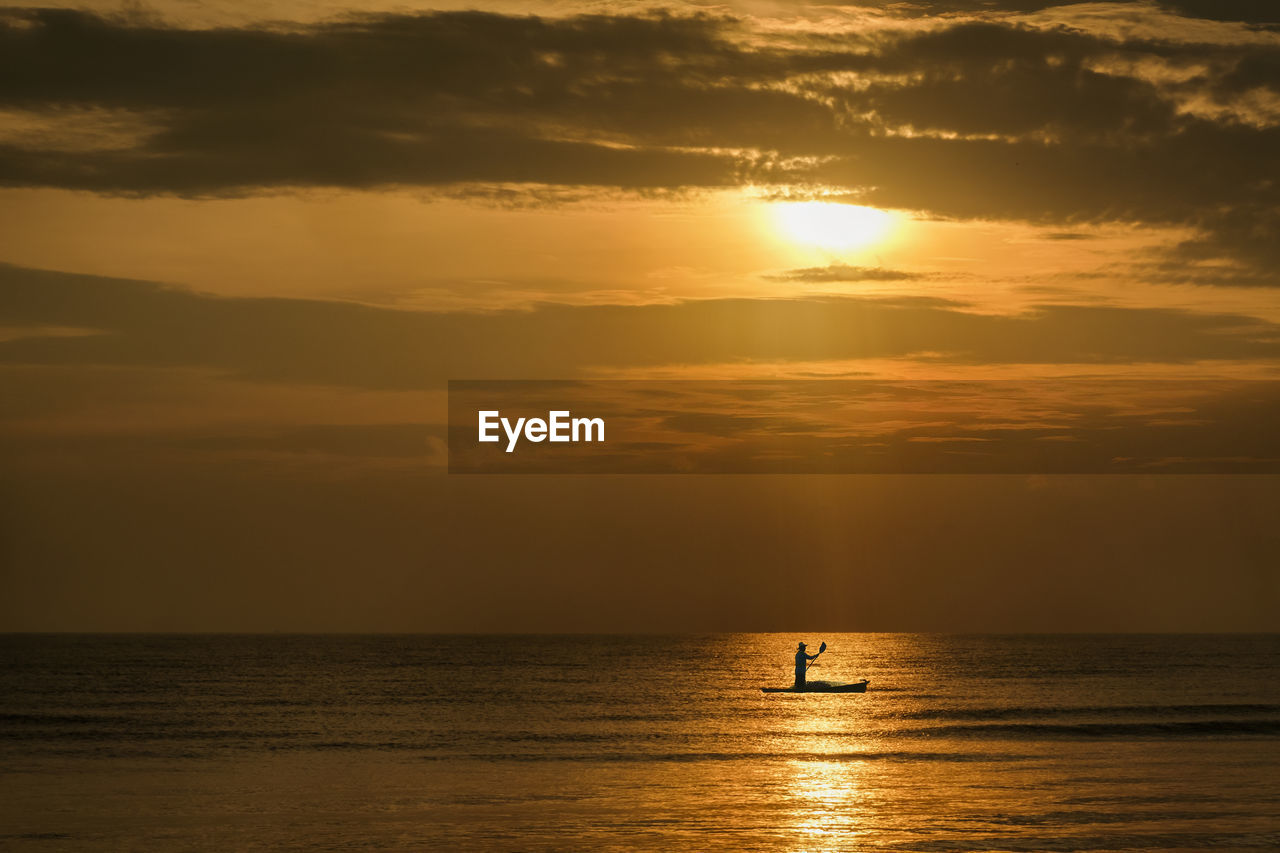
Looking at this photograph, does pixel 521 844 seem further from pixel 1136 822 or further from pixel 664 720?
pixel 664 720

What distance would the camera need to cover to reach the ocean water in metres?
25.7

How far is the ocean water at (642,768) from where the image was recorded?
25.7 meters

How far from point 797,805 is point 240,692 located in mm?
52680

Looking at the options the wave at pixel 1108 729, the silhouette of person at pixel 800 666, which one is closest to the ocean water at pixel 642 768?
the wave at pixel 1108 729

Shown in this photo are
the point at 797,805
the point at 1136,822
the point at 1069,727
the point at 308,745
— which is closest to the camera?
the point at 1136,822

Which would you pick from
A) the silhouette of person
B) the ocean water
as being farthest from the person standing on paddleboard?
the ocean water

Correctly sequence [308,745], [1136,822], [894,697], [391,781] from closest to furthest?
[1136,822]
[391,781]
[308,745]
[894,697]

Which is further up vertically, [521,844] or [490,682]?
[521,844]

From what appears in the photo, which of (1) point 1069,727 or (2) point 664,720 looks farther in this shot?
(2) point 664,720

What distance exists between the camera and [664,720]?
53062mm

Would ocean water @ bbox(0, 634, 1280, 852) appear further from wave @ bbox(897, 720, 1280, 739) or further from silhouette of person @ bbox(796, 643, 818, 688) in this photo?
silhouette of person @ bbox(796, 643, 818, 688)

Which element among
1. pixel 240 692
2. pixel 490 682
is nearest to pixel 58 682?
pixel 240 692

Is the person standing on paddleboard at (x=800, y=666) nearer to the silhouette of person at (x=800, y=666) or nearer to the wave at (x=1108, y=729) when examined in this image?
the silhouette of person at (x=800, y=666)

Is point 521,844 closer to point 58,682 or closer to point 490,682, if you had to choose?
point 490,682
